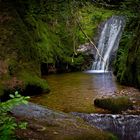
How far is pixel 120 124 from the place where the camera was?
724 centimetres

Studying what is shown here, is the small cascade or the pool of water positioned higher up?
the small cascade

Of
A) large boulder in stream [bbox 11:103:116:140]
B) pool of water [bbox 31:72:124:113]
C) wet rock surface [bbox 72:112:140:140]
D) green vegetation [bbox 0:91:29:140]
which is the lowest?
wet rock surface [bbox 72:112:140:140]

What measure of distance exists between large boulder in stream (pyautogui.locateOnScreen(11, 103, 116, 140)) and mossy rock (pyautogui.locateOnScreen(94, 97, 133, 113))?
9.18 feet

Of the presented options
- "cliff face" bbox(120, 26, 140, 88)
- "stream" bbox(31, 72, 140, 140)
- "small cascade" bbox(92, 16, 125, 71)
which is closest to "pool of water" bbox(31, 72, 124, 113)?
"stream" bbox(31, 72, 140, 140)

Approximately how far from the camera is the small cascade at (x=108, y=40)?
18469 millimetres

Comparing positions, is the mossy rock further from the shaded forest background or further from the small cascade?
the small cascade

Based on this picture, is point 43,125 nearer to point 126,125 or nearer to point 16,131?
point 16,131

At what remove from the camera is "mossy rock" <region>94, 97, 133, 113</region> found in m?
8.25

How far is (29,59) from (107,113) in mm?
3637

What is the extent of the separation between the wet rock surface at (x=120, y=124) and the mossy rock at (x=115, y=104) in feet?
2.51

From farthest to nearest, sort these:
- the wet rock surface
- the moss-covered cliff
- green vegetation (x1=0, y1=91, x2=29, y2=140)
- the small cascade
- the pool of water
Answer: the small cascade → the moss-covered cliff → the pool of water → the wet rock surface → green vegetation (x1=0, y1=91, x2=29, y2=140)

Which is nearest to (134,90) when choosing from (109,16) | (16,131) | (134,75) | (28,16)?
(134,75)

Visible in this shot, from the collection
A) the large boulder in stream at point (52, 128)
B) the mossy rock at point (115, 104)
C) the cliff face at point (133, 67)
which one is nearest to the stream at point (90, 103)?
the mossy rock at point (115, 104)

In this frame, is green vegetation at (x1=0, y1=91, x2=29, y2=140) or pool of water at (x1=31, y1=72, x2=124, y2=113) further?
pool of water at (x1=31, y1=72, x2=124, y2=113)
